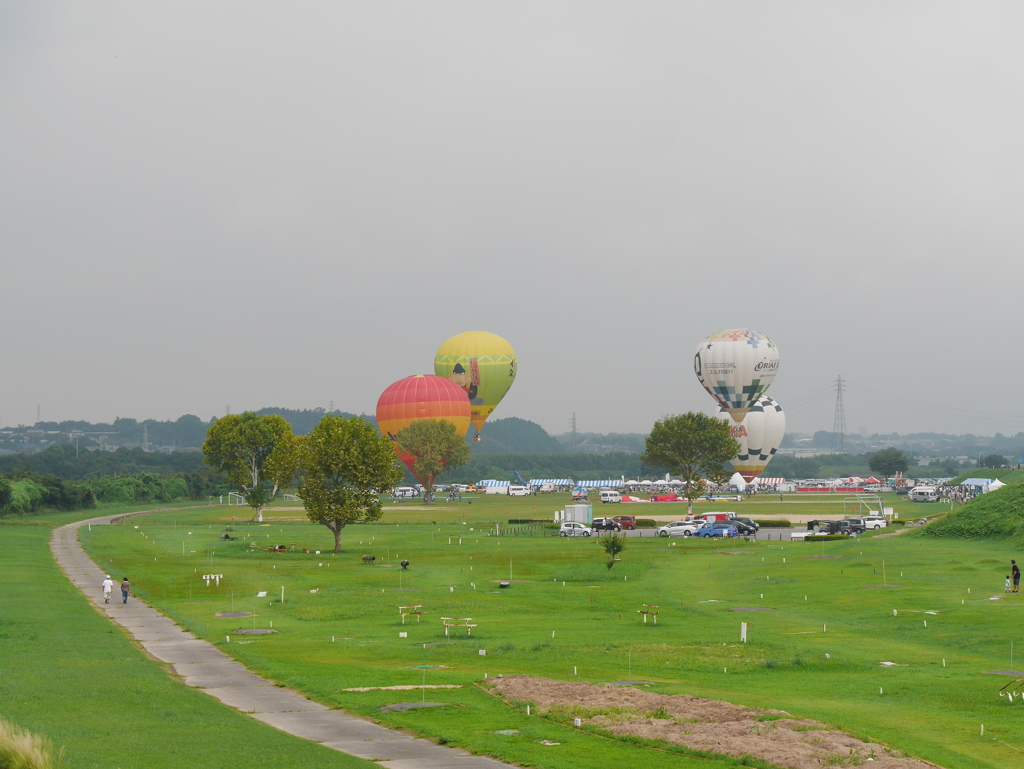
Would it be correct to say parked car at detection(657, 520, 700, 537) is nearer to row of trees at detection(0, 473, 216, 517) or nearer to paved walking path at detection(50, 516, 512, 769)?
paved walking path at detection(50, 516, 512, 769)

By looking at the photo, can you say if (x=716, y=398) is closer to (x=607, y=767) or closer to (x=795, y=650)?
(x=795, y=650)

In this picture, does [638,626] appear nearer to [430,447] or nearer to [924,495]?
[430,447]

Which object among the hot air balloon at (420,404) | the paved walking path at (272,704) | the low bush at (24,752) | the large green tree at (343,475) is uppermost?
the hot air balloon at (420,404)

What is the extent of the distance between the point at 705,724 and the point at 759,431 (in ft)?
A: 483

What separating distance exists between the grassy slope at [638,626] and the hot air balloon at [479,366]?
9878 cm

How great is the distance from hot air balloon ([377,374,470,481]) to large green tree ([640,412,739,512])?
52.4 m

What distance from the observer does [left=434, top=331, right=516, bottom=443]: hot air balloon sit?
186 m

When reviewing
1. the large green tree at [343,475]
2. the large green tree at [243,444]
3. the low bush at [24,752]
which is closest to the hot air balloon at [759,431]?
the large green tree at [243,444]

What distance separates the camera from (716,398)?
6516 inches

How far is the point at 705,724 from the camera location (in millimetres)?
26312

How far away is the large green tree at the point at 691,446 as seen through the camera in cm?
12112

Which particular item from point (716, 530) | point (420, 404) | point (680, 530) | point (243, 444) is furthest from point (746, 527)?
point (420, 404)

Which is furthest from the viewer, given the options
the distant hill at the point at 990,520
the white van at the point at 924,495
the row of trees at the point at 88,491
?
the white van at the point at 924,495

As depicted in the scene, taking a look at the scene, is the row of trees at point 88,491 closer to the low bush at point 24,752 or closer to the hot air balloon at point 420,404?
the hot air balloon at point 420,404
